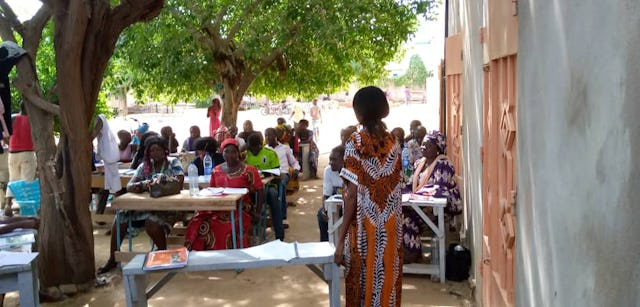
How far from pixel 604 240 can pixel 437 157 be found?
17.0 feet

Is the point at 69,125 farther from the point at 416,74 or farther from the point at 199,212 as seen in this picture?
the point at 416,74

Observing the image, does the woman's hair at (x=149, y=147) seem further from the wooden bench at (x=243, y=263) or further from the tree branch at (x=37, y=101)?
the wooden bench at (x=243, y=263)

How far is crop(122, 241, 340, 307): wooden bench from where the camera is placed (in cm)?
405

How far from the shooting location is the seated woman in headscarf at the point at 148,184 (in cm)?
659

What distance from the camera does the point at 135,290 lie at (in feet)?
13.5

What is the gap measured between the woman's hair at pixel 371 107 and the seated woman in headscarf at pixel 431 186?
3019mm

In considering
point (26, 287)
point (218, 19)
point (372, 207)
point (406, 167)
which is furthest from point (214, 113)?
point (372, 207)

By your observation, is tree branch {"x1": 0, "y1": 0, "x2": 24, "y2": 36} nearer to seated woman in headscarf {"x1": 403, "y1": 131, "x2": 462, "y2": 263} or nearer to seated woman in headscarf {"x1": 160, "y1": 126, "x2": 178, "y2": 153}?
seated woman in headscarf {"x1": 403, "y1": 131, "x2": 462, "y2": 263}

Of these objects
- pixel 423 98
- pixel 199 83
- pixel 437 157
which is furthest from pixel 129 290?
pixel 423 98

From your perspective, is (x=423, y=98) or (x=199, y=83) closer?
(x=199, y=83)

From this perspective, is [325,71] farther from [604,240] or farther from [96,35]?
[604,240]

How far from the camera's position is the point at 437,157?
22.6 ft

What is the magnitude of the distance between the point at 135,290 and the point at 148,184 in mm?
2588

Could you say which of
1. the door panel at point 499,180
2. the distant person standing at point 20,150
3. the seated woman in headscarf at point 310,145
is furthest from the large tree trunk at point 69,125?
the seated woman in headscarf at point 310,145
